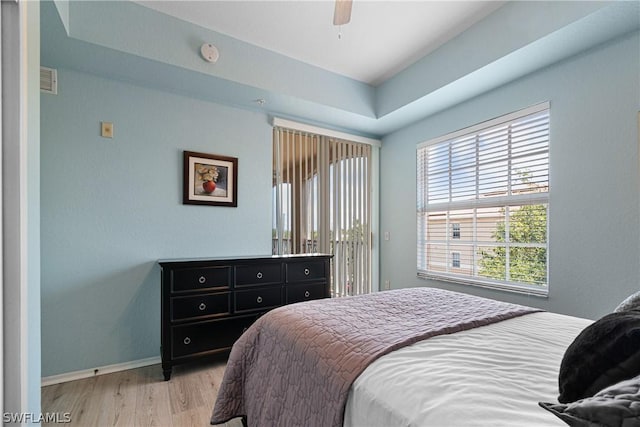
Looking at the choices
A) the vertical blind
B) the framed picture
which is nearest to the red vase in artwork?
the framed picture

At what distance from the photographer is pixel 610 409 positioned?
49 cm

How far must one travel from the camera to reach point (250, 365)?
1.48m

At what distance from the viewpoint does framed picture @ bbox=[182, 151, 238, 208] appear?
9.05 ft

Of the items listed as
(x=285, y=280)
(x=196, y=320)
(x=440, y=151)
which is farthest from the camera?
(x=440, y=151)

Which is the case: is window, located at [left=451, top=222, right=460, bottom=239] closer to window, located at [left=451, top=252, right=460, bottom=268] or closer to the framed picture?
window, located at [left=451, top=252, right=460, bottom=268]

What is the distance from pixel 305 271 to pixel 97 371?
5.90 feet

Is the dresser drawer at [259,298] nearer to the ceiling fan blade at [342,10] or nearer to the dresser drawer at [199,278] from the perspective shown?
the dresser drawer at [199,278]

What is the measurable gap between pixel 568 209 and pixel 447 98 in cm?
140

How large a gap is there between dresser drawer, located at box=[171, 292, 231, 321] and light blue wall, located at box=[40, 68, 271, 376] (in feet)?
1.54

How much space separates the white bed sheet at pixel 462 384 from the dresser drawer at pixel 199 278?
175 centimetres

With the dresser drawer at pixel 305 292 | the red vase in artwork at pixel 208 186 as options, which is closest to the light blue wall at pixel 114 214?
the red vase in artwork at pixel 208 186

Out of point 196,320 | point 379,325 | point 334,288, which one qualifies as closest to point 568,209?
point 379,325

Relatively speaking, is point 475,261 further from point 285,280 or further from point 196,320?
point 196,320

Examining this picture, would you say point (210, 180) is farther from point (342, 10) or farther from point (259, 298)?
point (342, 10)
